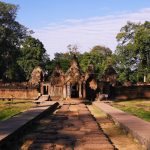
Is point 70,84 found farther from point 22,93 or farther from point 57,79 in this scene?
point 22,93

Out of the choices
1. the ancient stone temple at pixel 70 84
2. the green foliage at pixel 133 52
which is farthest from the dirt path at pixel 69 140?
the green foliage at pixel 133 52

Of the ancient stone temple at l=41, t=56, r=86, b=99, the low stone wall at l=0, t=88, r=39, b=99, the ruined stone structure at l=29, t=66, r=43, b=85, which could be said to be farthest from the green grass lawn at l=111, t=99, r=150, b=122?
the ruined stone structure at l=29, t=66, r=43, b=85

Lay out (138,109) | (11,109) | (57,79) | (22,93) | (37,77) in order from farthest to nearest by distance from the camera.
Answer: (37,77), (22,93), (57,79), (11,109), (138,109)

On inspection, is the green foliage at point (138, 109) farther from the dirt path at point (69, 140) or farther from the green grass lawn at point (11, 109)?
the dirt path at point (69, 140)

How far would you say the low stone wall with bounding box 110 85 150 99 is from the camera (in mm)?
43875

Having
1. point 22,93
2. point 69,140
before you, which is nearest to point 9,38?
point 22,93

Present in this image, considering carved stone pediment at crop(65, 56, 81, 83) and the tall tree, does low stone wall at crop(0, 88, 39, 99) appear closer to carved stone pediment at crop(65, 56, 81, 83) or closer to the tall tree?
carved stone pediment at crop(65, 56, 81, 83)

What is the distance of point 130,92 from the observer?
44.4m

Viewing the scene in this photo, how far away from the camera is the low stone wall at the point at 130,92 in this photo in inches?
1727

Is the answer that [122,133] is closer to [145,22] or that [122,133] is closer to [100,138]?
[100,138]

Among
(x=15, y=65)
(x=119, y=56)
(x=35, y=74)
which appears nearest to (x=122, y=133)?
(x=35, y=74)

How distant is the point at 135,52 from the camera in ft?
194

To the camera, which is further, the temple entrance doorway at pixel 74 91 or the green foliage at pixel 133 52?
the green foliage at pixel 133 52

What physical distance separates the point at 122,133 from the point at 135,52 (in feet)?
153
